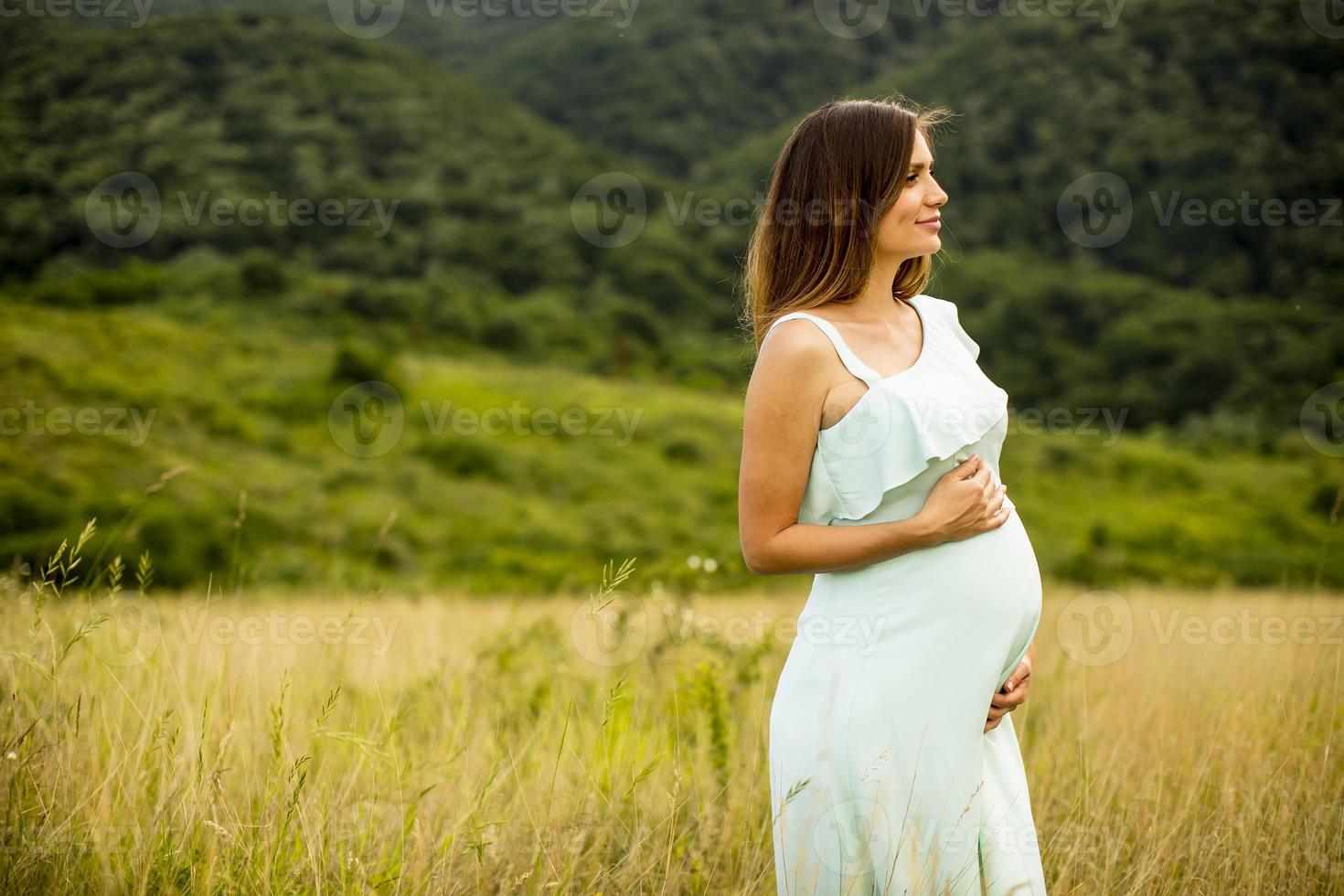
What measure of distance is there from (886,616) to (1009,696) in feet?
1.12

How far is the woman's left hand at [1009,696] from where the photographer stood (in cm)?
199

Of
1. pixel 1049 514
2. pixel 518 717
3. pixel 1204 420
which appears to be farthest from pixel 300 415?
pixel 1204 420

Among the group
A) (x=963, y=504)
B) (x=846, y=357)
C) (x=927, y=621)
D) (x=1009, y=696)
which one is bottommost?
(x=1009, y=696)

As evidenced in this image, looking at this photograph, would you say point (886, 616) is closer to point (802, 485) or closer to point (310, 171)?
point (802, 485)

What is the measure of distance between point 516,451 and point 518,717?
30.9 metres

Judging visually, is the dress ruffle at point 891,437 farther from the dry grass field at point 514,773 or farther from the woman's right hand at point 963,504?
the dry grass field at point 514,773

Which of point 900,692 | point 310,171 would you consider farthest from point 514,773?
point 310,171

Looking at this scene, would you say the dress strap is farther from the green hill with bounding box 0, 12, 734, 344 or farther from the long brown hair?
the green hill with bounding box 0, 12, 734, 344

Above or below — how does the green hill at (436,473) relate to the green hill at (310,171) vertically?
below

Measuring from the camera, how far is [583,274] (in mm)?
64812

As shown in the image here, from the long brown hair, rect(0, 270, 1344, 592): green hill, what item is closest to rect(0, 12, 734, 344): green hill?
rect(0, 270, 1344, 592): green hill

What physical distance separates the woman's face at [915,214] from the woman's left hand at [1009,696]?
96 cm

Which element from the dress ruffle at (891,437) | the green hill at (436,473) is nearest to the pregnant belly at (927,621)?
the dress ruffle at (891,437)

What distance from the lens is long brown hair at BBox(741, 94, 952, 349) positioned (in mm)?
2078
